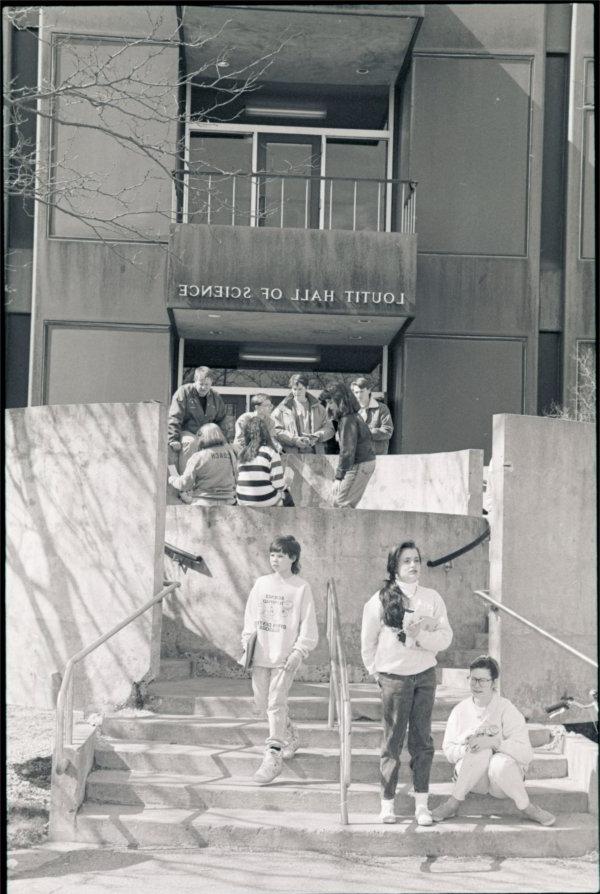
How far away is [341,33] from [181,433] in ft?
26.3

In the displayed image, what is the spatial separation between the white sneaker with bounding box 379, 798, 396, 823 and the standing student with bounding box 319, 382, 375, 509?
14.2 feet

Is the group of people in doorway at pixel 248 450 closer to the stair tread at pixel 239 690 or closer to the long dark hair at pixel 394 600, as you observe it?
the stair tread at pixel 239 690

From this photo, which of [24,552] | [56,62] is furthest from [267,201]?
[24,552]

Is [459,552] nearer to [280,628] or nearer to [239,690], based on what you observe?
[239,690]

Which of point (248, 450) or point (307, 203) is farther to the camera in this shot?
point (307, 203)

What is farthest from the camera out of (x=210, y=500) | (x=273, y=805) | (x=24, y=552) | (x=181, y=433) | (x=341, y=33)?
(x=341, y=33)

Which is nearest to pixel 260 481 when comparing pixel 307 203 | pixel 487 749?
pixel 487 749

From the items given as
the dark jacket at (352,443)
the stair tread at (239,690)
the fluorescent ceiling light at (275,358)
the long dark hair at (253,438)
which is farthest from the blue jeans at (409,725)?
the fluorescent ceiling light at (275,358)

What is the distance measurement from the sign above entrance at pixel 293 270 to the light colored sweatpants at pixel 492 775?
33.8 ft

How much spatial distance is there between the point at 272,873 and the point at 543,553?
3.83m

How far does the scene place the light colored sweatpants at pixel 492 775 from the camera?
7320 mm

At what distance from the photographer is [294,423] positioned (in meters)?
14.2

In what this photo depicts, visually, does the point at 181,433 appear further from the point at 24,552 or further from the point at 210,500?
the point at 24,552

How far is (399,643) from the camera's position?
7465mm
